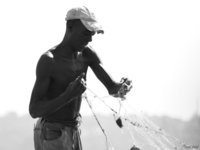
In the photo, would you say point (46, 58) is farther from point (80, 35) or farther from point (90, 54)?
point (90, 54)

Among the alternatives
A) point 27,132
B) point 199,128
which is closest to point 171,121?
point 199,128

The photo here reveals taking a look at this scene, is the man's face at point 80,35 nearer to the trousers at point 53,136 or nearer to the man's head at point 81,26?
the man's head at point 81,26

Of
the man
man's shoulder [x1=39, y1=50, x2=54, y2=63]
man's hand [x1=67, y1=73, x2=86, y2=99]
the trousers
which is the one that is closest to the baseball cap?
the man

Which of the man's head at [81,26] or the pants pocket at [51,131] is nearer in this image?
the man's head at [81,26]

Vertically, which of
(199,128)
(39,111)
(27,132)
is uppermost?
(39,111)

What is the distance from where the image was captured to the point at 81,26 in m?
6.82

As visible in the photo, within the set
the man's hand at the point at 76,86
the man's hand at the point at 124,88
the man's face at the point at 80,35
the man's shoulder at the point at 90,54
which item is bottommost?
the man's hand at the point at 124,88

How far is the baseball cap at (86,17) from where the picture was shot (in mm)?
6750

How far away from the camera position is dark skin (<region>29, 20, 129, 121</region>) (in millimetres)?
6566

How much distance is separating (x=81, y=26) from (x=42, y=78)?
711mm

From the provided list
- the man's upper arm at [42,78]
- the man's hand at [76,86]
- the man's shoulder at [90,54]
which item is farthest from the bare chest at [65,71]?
the man's hand at [76,86]

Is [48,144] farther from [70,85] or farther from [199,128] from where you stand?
[199,128]

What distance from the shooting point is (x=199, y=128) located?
38.0 meters

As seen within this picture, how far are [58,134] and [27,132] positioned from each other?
57838 millimetres
